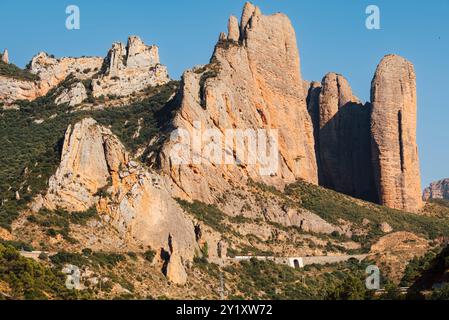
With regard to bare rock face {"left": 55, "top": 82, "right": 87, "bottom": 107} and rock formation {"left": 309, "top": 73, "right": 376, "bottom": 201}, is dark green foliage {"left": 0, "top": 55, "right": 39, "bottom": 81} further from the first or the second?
rock formation {"left": 309, "top": 73, "right": 376, "bottom": 201}

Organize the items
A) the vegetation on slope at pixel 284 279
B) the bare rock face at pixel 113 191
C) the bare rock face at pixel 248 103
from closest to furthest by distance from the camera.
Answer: the bare rock face at pixel 113 191 → the vegetation on slope at pixel 284 279 → the bare rock face at pixel 248 103

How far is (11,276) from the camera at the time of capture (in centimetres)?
6844

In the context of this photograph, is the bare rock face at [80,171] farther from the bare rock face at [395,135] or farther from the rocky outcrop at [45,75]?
the bare rock face at [395,135]

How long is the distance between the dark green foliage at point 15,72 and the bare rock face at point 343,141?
45.7 m

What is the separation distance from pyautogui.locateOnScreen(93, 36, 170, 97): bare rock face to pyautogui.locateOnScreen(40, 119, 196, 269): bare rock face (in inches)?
2007

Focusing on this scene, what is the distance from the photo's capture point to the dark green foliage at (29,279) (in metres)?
67.1

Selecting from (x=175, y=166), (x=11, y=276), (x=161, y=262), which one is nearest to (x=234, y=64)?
(x=175, y=166)

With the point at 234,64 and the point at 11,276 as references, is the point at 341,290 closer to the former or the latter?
the point at 11,276

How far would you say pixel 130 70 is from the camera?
483ft

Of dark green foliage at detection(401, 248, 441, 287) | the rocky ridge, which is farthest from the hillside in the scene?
dark green foliage at detection(401, 248, 441, 287)

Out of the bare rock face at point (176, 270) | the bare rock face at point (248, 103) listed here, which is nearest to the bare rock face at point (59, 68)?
the bare rock face at point (248, 103)

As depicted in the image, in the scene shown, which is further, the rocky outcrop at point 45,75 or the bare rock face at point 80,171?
the rocky outcrop at point 45,75

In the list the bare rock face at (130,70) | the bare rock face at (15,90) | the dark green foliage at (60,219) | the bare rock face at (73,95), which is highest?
the bare rock face at (130,70)
